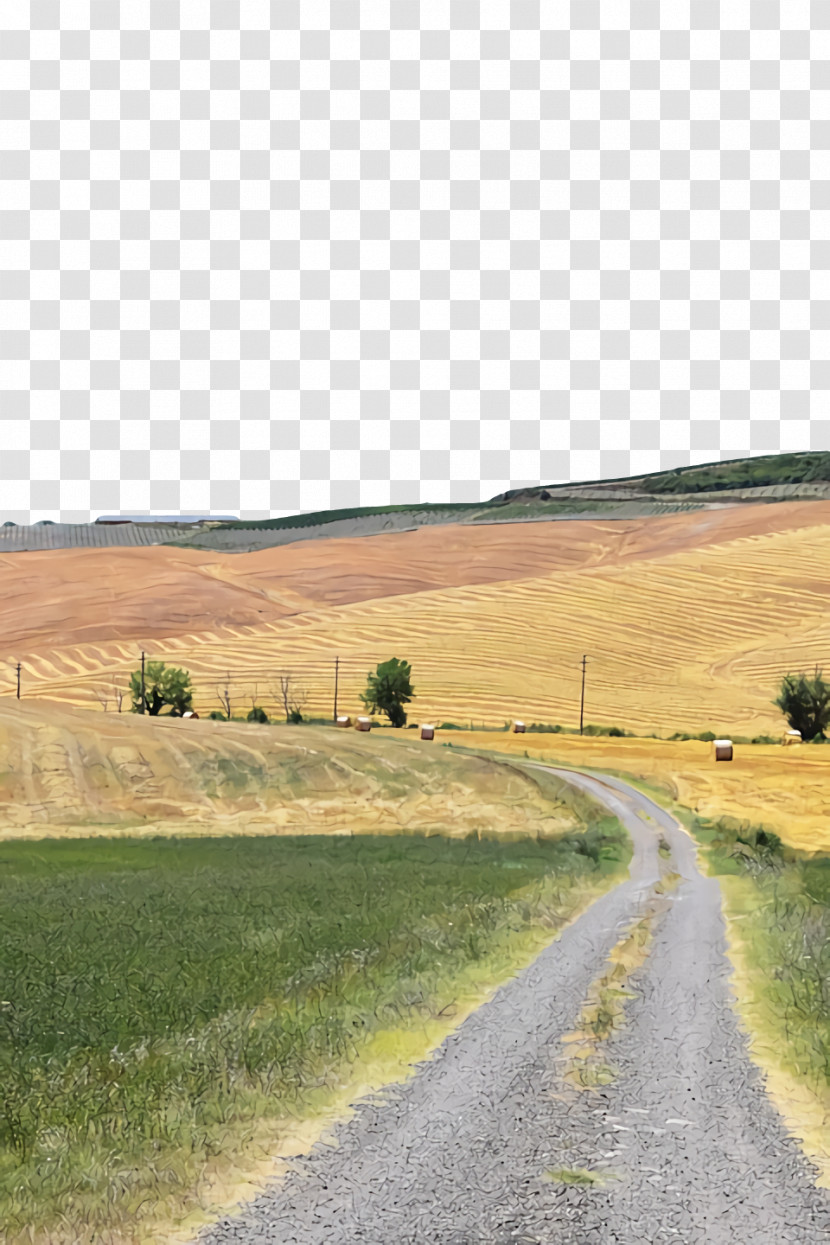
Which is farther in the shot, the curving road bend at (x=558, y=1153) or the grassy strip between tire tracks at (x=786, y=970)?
the grassy strip between tire tracks at (x=786, y=970)

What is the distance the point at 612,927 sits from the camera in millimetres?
23281

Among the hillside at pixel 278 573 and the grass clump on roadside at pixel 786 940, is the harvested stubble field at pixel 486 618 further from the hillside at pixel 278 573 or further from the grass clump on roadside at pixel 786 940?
the grass clump on roadside at pixel 786 940

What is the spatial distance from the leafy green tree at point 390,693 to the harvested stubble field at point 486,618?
229 inches

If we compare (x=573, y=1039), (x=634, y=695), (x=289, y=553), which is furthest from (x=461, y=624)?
(x=573, y=1039)

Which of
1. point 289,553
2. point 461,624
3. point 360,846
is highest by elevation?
point 289,553

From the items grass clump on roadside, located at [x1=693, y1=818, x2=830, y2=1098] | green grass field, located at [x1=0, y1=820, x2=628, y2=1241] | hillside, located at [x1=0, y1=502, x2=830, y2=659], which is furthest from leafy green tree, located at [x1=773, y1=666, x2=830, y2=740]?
hillside, located at [x1=0, y1=502, x2=830, y2=659]

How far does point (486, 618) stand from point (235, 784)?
89.0m

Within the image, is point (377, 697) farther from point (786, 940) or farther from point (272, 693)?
point (786, 940)

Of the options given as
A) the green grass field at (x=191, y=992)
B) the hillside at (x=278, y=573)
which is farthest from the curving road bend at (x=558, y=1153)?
the hillside at (x=278, y=573)

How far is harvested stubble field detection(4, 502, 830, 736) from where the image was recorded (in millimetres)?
124438

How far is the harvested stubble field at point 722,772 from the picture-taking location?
5369 centimetres

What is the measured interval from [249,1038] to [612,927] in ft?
37.5

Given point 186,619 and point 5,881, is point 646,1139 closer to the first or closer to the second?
point 5,881

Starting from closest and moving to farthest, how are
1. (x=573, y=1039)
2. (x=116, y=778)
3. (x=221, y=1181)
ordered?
(x=221, y=1181) → (x=573, y=1039) → (x=116, y=778)
